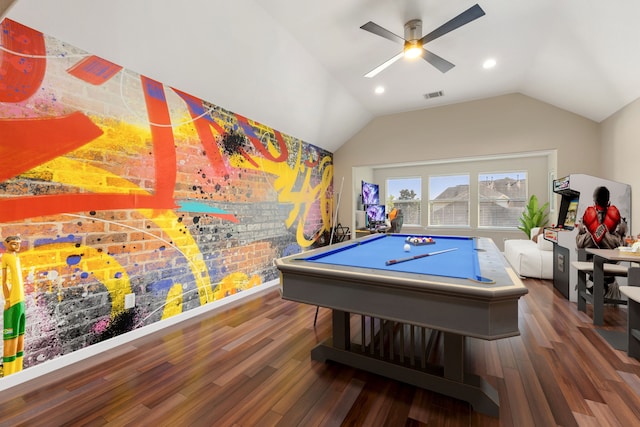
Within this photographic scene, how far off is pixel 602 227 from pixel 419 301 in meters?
3.11

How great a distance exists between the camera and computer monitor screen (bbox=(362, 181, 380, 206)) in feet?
19.2

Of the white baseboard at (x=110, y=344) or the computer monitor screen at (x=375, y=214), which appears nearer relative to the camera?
the white baseboard at (x=110, y=344)

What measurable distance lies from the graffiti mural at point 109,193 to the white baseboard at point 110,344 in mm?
51

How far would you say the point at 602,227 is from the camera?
2.98m

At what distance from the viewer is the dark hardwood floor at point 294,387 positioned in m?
1.49

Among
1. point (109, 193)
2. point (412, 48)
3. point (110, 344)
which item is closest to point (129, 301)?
point (110, 344)

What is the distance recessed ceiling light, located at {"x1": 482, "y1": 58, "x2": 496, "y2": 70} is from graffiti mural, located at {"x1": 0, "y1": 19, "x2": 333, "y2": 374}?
344 centimetres

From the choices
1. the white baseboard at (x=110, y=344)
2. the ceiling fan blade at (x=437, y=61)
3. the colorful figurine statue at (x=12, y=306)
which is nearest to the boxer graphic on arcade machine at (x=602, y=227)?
the ceiling fan blade at (x=437, y=61)

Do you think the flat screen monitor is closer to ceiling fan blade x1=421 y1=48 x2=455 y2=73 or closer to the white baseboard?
ceiling fan blade x1=421 y1=48 x2=455 y2=73

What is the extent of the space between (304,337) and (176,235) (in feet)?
5.58

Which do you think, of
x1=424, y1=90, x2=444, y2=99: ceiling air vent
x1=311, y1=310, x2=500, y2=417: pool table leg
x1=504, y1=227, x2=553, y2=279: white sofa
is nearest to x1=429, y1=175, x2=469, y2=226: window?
x1=504, y1=227, x2=553, y2=279: white sofa

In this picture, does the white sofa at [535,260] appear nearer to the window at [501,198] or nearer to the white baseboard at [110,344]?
the window at [501,198]

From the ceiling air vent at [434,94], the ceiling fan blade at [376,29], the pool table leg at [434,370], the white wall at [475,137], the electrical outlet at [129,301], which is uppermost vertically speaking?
the ceiling air vent at [434,94]

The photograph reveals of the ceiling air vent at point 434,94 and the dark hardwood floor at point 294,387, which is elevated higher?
the ceiling air vent at point 434,94
